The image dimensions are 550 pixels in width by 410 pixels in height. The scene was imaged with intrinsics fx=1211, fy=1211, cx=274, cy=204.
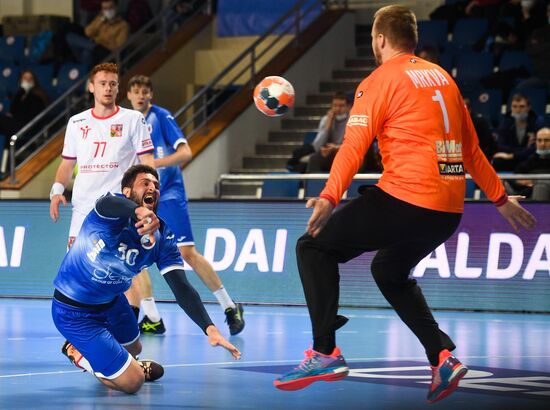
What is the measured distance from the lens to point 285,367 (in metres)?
8.32

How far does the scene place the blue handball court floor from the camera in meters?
6.79

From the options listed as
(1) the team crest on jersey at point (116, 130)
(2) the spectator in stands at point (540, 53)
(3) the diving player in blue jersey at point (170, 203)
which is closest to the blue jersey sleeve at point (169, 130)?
(3) the diving player in blue jersey at point (170, 203)

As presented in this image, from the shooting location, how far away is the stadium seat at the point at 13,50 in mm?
21562

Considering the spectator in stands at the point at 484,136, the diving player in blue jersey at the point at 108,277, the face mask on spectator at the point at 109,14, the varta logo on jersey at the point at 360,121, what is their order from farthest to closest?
the face mask on spectator at the point at 109,14 → the spectator in stands at the point at 484,136 → the diving player in blue jersey at the point at 108,277 → the varta logo on jersey at the point at 360,121

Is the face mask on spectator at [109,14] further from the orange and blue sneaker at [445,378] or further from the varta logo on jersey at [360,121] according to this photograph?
the orange and blue sneaker at [445,378]

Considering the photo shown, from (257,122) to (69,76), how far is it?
12.0 feet

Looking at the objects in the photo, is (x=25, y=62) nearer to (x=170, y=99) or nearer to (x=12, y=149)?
(x=170, y=99)

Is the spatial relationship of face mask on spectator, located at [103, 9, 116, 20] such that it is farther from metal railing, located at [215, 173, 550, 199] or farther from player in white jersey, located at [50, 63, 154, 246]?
player in white jersey, located at [50, 63, 154, 246]

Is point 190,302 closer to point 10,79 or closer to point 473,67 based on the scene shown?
point 473,67

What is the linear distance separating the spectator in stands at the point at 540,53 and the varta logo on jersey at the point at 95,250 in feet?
34.9

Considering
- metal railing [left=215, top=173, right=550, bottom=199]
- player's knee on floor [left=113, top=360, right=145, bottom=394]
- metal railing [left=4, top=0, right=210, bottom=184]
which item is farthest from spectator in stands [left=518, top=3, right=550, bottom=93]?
player's knee on floor [left=113, top=360, right=145, bottom=394]

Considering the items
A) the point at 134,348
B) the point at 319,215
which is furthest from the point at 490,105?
the point at 319,215

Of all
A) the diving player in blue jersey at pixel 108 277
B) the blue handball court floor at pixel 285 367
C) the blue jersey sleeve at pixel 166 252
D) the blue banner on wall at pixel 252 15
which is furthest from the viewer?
the blue banner on wall at pixel 252 15

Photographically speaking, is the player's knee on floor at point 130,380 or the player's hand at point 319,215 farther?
the player's knee on floor at point 130,380
